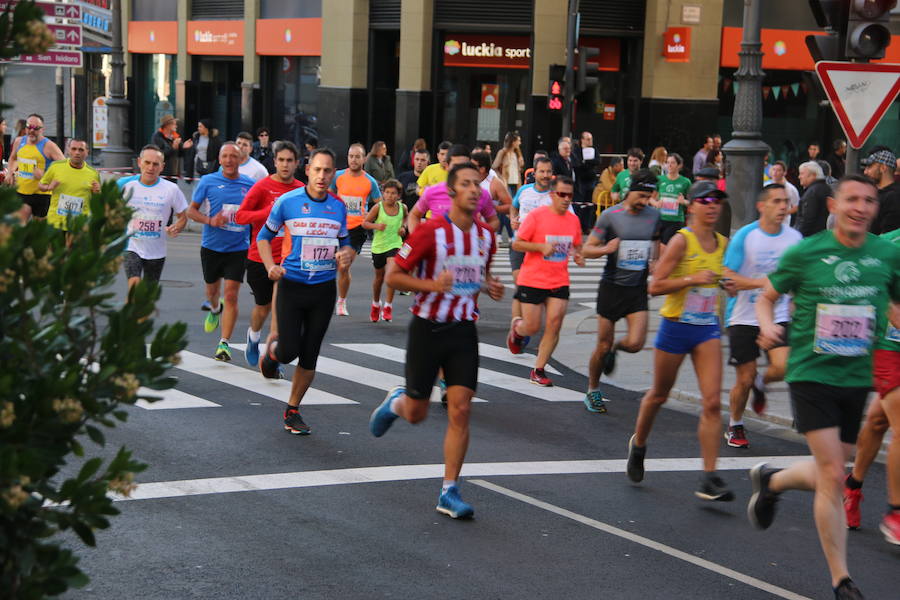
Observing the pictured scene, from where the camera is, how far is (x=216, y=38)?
121 feet

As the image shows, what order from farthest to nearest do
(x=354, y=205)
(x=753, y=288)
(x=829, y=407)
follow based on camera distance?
(x=354, y=205), (x=753, y=288), (x=829, y=407)

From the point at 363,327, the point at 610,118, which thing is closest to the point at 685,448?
the point at 363,327

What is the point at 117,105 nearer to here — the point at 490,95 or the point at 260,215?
the point at 490,95

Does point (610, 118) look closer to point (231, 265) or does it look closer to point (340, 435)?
point (231, 265)

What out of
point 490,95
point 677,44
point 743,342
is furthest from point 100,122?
point 743,342

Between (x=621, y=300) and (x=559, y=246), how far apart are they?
117 centimetres

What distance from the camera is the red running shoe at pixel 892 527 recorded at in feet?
23.6

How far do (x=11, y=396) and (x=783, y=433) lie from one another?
26.8 ft

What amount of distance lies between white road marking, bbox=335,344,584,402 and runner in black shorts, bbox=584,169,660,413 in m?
0.56

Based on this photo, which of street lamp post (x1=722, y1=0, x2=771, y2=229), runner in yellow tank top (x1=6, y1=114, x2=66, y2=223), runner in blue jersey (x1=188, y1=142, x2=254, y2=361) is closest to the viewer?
runner in blue jersey (x1=188, y1=142, x2=254, y2=361)

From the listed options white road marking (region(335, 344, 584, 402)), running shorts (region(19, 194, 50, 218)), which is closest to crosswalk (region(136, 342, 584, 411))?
white road marking (region(335, 344, 584, 402))

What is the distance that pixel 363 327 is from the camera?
15.0 meters

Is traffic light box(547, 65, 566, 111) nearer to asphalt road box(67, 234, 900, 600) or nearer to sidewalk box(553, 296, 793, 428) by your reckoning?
sidewalk box(553, 296, 793, 428)

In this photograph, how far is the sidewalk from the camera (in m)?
11.2
